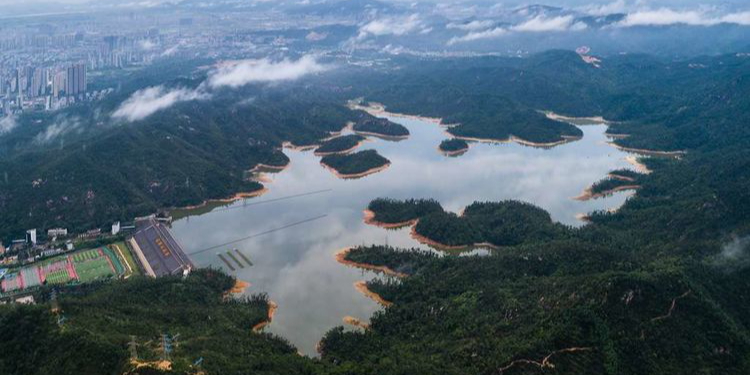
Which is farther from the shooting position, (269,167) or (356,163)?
(269,167)

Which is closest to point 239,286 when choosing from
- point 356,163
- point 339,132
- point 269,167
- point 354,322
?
point 354,322

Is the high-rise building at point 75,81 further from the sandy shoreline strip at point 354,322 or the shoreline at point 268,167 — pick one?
the sandy shoreline strip at point 354,322

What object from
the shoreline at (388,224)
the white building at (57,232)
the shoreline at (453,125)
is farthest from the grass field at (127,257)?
the shoreline at (453,125)

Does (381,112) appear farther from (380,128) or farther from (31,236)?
(31,236)

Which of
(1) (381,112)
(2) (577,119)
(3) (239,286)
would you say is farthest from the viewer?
(1) (381,112)

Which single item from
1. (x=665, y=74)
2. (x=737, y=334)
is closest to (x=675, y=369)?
(x=737, y=334)


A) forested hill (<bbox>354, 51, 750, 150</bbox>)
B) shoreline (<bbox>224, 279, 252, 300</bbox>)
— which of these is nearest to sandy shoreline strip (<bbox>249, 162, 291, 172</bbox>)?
forested hill (<bbox>354, 51, 750, 150</bbox>)

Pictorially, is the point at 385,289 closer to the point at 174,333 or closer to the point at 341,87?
the point at 174,333
